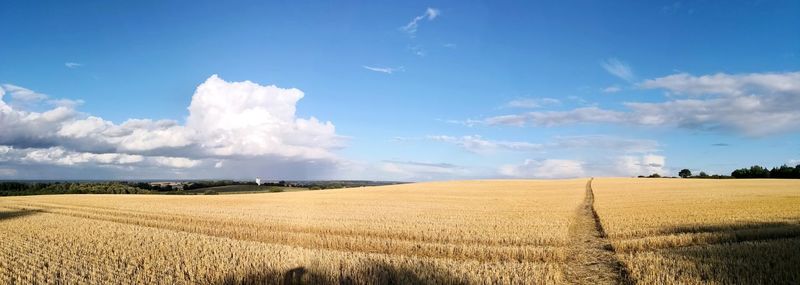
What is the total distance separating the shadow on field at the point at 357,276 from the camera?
421 inches

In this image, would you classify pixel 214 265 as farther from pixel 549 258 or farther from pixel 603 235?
pixel 603 235

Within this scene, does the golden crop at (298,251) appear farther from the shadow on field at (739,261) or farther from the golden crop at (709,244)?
the shadow on field at (739,261)

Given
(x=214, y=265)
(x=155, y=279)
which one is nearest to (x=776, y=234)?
(x=214, y=265)

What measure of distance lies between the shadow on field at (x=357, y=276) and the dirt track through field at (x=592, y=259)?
143 inches

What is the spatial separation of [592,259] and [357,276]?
24.7 ft

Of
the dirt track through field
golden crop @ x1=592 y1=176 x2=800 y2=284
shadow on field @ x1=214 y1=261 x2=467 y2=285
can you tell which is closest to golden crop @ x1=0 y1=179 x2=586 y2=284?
shadow on field @ x1=214 y1=261 x2=467 y2=285

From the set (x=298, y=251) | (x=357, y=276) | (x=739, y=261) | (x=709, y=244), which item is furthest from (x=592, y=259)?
(x=298, y=251)

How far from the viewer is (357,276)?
436 inches

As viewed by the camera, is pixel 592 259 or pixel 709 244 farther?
pixel 709 244

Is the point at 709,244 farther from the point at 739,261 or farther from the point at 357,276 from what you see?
the point at 357,276

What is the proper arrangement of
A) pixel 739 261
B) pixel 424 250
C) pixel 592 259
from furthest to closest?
pixel 424 250
pixel 592 259
pixel 739 261

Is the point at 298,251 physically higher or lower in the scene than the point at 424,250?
higher

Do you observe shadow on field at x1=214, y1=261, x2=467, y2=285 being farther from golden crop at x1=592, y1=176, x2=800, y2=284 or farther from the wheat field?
golden crop at x1=592, y1=176, x2=800, y2=284

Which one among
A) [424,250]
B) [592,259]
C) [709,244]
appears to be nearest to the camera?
[592,259]
